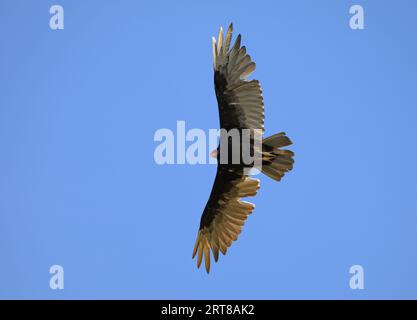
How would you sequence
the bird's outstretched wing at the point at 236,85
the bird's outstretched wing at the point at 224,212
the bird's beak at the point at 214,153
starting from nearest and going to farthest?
the bird's outstretched wing at the point at 236,85 → the bird's beak at the point at 214,153 → the bird's outstretched wing at the point at 224,212

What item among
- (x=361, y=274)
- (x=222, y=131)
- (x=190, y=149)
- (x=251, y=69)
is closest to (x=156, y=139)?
(x=190, y=149)

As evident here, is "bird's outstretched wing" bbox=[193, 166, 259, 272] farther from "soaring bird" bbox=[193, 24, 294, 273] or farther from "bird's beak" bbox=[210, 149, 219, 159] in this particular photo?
"bird's beak" bbox=[210, 149, 219, 159]

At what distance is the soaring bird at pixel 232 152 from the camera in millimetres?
10773

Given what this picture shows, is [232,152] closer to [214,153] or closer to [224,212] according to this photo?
[214,153]

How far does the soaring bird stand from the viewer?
10.8 meters

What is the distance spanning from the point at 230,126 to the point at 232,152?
0.40 meters

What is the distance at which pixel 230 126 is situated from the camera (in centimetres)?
1110

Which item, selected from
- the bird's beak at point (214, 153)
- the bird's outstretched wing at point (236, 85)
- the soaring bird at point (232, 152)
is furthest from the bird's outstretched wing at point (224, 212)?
the bird's outstretched wing at point (236, 85)

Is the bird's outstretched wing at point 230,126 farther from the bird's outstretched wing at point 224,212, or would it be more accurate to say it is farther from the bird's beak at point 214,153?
the bird's beak at point 214,153

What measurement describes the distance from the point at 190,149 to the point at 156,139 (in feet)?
2.11

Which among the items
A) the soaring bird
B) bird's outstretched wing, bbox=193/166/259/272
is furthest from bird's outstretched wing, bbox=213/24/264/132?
bird's outstretched wing, bbox=193/166/259/272

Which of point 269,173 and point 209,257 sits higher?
point 269,173
